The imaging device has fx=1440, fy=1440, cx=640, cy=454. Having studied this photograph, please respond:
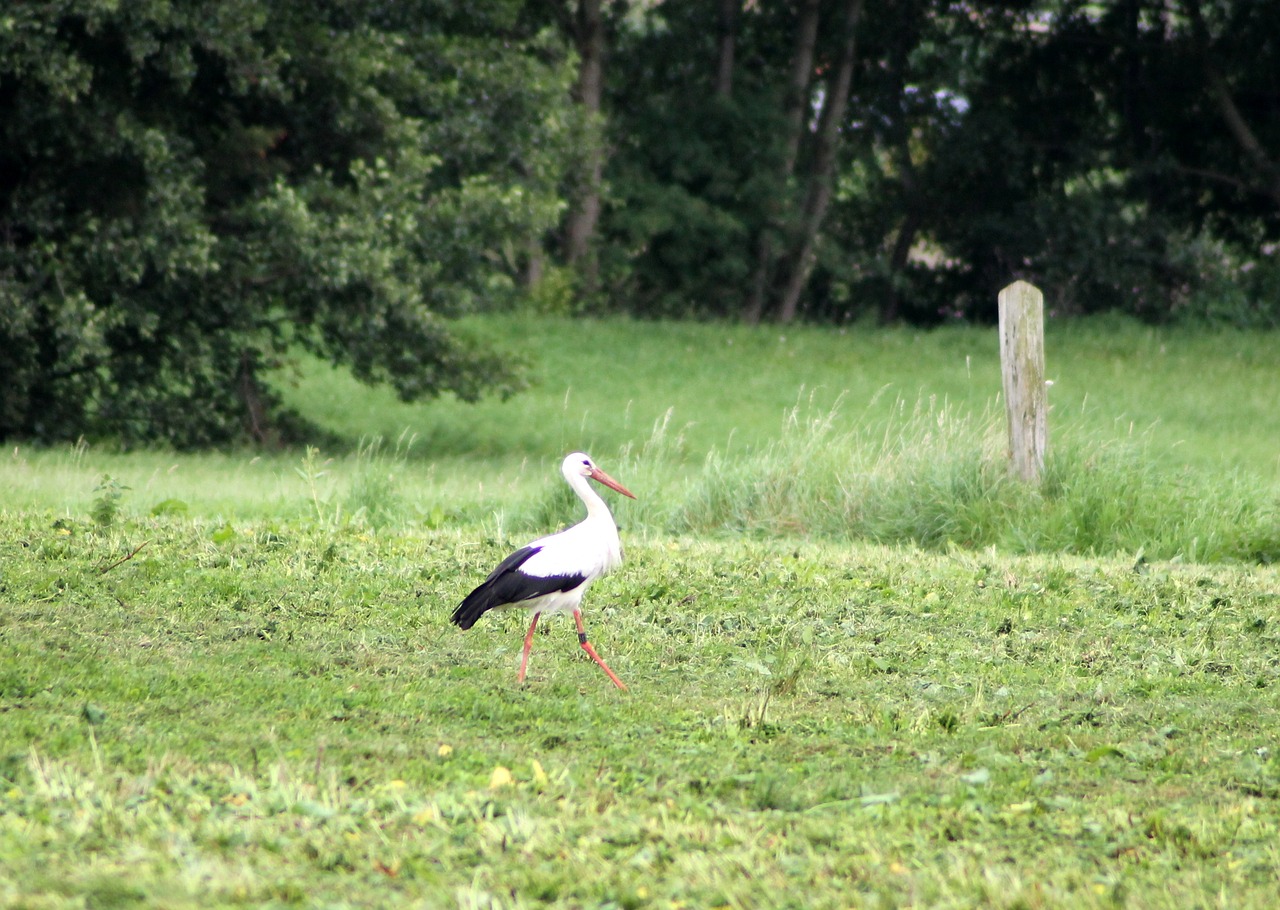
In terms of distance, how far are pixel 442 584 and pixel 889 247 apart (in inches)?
1255

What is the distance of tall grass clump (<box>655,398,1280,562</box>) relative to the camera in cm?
1169

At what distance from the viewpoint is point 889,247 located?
129 feet

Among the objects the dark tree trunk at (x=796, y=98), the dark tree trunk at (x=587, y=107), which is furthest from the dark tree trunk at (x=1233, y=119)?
the dark tree trunk at (x=587, y=107)

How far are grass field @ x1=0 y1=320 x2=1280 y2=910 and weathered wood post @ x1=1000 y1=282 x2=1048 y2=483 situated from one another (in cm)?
27

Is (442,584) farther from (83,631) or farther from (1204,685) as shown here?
(1204,685)

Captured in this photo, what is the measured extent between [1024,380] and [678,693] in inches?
249

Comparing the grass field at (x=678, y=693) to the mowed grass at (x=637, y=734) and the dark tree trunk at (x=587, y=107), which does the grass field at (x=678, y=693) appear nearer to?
the mowed grass at (x=637, y=734)

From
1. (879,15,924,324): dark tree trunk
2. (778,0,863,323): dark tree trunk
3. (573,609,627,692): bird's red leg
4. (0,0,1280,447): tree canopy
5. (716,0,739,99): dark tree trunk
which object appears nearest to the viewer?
(573,609,627,692): bird's red leg

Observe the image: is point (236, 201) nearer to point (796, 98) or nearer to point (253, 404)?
point (253, 404)

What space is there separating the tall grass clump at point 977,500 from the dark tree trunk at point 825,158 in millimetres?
22188

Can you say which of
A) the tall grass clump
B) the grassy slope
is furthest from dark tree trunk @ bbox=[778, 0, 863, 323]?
the tall grass clump

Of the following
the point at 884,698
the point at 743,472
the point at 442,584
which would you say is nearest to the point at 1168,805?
the point at 884,698

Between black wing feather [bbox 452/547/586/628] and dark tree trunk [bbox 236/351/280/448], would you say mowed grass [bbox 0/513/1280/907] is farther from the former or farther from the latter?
dark tree trunk [bbox 236/351/280/448]

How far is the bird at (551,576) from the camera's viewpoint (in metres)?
6.75
